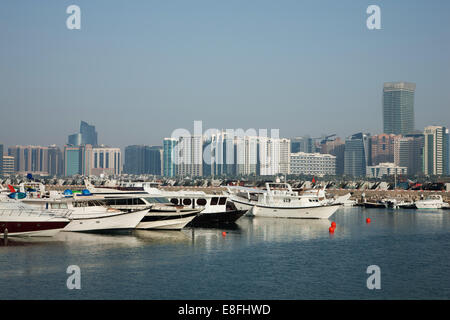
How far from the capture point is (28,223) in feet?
151

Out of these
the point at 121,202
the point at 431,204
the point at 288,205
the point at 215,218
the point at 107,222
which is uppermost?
the point at 121,202

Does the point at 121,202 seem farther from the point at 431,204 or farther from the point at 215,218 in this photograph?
the point at 431,204

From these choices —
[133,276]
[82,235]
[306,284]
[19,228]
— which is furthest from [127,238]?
[306,284]

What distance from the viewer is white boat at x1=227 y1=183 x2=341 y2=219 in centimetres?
6975

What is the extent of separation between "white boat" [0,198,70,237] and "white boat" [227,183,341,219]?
30.7 meters

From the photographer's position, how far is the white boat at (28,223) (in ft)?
151

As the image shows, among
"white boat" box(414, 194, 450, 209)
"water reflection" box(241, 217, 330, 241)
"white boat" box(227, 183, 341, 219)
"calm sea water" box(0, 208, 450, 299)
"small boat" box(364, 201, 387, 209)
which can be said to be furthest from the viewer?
"small boat" box(364, 201, 387, 209)

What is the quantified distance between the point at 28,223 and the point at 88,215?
5.55m

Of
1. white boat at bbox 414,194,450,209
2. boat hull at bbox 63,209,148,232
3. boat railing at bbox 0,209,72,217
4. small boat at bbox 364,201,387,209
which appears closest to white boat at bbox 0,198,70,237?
boat railing at bbox 0,209,72,217

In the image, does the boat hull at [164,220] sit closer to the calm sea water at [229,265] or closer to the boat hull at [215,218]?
the calm sea water at [229,265]

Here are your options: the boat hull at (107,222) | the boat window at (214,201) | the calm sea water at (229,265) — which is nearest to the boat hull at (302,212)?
the boat window at (214,201)

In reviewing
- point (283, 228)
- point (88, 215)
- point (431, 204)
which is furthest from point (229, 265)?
point (431, 204)

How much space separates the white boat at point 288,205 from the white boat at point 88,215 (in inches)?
928

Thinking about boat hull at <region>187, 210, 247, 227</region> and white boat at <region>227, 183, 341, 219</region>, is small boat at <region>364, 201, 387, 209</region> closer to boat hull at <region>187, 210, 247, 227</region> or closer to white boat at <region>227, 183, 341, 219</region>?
white boat at <region>227, 183, 341, 219</region>
